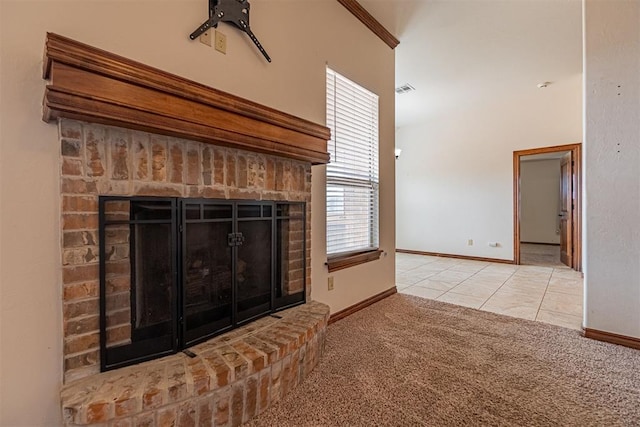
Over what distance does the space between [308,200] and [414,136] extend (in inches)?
197

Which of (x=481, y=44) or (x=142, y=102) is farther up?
(x=481, y=44)

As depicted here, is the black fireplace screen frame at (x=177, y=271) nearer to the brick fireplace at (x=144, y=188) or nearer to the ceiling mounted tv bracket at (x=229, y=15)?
the brick fireplace at (x=144, y=188)

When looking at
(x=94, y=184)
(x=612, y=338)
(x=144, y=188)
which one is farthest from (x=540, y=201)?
(x=94, y=184)

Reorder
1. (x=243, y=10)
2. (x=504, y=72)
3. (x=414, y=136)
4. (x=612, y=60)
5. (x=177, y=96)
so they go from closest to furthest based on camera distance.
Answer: (x=177, y=96) < (x=243, y=10) < (x=612, y=60) < (x=504, y=72) < (x=414, y=136)

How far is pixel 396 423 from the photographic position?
1346 millimetres

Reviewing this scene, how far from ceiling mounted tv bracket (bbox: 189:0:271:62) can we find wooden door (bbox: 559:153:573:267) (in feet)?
17.9

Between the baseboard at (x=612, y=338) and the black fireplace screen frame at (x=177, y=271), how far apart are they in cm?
237

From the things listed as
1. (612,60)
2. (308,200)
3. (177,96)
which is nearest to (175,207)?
(177,96)

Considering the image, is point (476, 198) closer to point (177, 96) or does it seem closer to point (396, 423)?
point (396, 423)

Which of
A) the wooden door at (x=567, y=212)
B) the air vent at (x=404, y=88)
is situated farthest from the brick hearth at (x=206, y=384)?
the wooden door at (x=567, y=212)

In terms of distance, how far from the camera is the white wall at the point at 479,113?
3.06 m

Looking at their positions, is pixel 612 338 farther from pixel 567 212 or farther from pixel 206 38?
pixel 567 212

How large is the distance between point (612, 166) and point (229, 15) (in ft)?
9.21

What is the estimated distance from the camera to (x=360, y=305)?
2832 mm
